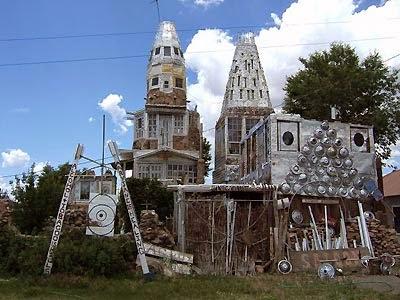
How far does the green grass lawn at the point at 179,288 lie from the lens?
12766 millimetres

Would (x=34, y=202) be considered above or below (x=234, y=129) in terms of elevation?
below

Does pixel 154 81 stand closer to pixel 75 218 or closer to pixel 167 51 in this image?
pixel 167 51

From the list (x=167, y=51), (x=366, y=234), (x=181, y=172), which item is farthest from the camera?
(x=167, y=51)

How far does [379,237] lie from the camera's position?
21266 mm

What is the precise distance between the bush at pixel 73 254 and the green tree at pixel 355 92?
57.2ft

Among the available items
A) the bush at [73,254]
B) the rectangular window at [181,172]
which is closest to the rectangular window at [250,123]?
the rectangular window at [181,172]

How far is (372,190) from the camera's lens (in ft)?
74.2

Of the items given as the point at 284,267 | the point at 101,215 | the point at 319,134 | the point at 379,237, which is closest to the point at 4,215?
the point at 101,215

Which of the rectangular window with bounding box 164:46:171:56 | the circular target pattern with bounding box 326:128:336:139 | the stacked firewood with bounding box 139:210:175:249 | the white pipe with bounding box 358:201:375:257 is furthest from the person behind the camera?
the rectangular window with bounding box 164:46:171:56

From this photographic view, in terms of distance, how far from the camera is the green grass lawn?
41.9 ft

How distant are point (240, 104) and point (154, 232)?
20.2 meters

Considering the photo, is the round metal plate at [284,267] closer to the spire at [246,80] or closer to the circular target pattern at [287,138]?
the circular target pattern at [287,138]

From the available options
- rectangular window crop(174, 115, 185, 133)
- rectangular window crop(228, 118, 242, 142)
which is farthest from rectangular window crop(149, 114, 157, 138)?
rectangular window crop(228, 118, 242, 142)

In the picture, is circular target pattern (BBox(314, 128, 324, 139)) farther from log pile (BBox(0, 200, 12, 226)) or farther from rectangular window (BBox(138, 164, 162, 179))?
rectangular window (BBox(138, 164, 162, 179))
